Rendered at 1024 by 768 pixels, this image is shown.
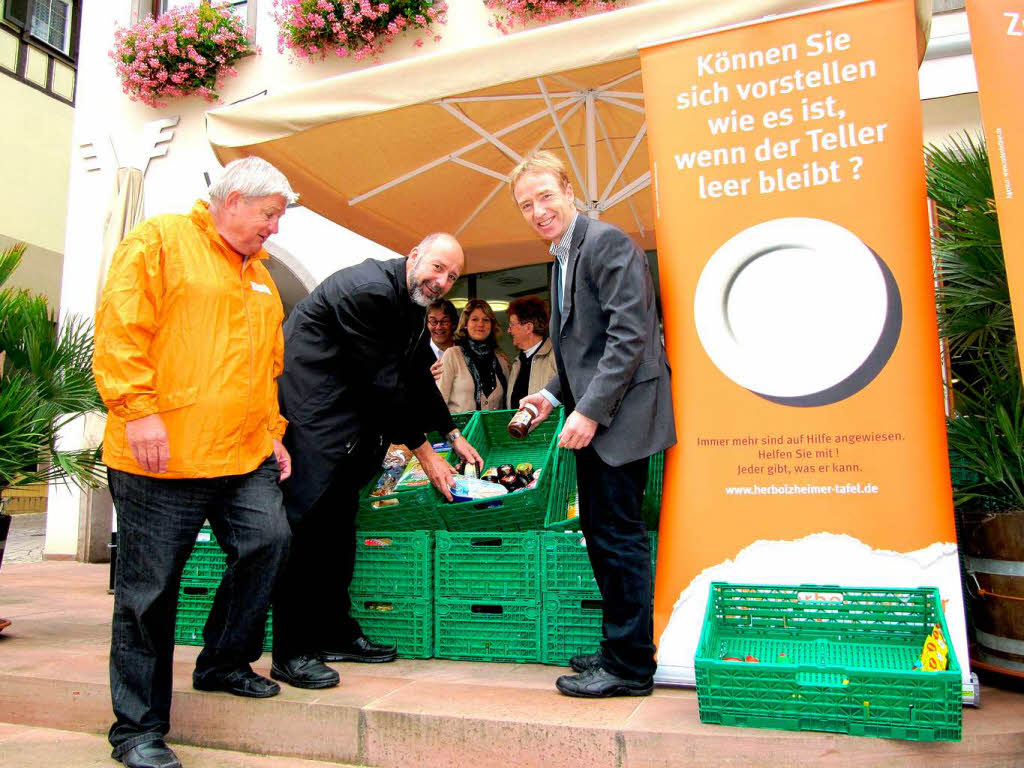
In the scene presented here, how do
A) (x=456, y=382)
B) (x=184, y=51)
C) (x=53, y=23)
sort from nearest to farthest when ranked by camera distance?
(x=456, y=382), (x=184, y=51), (x=53, y=23)

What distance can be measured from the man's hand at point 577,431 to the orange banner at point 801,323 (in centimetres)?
39

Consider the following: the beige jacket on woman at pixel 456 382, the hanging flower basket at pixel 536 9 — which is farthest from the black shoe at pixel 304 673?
the hanging flower basket at pixel 536 9

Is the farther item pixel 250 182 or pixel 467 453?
pixel 467 453

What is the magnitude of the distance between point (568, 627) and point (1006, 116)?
2.28 meters

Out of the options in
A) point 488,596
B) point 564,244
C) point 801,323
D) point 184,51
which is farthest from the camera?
point 184,51

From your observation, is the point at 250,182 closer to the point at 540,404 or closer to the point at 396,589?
the point at 540,404

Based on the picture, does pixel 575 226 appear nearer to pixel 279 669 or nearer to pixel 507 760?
pixel 507 760

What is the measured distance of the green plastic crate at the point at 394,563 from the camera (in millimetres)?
3455

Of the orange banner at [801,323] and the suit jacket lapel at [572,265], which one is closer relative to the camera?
the orange banner at [801,323]

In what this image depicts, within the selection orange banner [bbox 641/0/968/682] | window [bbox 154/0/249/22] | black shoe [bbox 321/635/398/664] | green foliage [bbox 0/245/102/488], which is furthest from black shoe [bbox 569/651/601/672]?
window [bbox 154/0/249/22]

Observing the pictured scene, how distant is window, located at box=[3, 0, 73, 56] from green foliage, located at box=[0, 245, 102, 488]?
1283 cm

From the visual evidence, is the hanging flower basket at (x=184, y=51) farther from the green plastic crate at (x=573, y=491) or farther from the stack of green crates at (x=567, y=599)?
the stack of green crates at (x=567, y=599)

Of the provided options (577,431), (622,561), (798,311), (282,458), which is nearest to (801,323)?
(798,311)

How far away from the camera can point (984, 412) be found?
2908 mm
